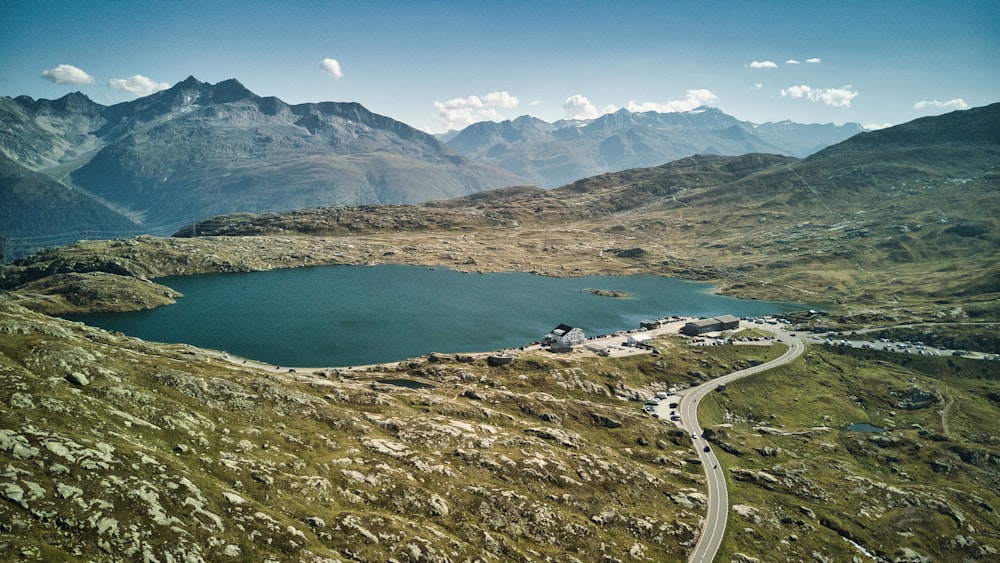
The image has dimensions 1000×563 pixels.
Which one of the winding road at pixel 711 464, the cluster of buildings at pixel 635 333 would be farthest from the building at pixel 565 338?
the winding road at pixel 711 464

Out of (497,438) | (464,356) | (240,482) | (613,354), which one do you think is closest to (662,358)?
(613,354)

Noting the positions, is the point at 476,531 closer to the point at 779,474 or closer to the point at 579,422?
the point at 579,422

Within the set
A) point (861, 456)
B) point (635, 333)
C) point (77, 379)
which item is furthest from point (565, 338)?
point (77, 379)

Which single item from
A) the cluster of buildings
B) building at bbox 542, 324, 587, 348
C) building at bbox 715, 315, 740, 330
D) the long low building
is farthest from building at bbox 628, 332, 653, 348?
building at bbox 715, 315, 740, 330

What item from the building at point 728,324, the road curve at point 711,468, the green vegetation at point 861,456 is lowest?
the green vegetation at point 861,456

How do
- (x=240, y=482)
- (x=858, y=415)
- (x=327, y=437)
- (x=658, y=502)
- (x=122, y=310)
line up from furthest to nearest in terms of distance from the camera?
(x=122, y=310), (x=858, y=415), (x=658, y=502), (x=327, y=437), (x=240, y=482)

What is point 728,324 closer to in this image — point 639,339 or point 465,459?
point 639,339

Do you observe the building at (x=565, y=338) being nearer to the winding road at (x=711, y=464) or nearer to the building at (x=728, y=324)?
the winding road at (x=711, y=464)
